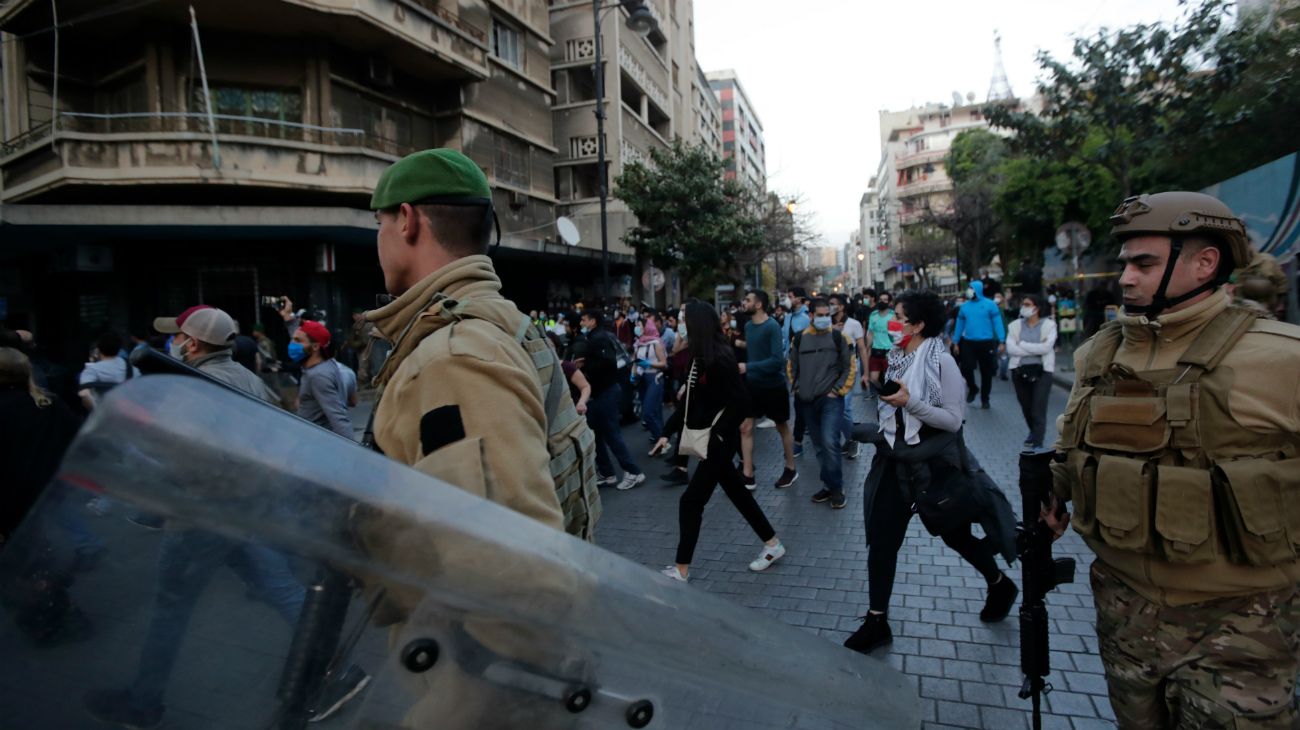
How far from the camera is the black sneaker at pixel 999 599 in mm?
3914

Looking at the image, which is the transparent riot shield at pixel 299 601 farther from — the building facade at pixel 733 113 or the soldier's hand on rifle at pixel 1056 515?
the building facade at pixel 733 113

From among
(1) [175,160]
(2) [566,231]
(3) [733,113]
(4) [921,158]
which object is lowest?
(2) [566,231]

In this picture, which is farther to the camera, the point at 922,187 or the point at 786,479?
the point at 922,187

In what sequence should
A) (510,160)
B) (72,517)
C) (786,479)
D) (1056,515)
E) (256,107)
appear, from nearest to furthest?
(72,517), (1056,515), (786,479), (256,107), (510,160)

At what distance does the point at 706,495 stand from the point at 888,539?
1.25 meters

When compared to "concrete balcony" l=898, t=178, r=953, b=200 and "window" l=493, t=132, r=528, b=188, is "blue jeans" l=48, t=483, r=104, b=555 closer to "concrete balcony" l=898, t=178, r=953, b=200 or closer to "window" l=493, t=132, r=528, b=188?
"window" l=493, t=132, r=528, b=188

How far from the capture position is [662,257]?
26.0 m

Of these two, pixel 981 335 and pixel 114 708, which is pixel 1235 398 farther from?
pixel 981 335

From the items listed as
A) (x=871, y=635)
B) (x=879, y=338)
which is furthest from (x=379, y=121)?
(x=871, y=635)

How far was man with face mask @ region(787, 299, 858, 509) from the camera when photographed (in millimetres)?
6418

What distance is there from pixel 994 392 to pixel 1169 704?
1168cm

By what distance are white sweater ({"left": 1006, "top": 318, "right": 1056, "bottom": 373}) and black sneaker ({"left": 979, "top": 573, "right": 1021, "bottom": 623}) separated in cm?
402

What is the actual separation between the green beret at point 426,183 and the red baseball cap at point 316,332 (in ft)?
13.7

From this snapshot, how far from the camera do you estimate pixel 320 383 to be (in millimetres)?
5273
